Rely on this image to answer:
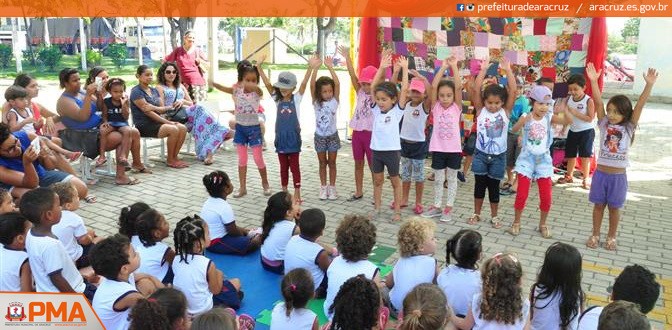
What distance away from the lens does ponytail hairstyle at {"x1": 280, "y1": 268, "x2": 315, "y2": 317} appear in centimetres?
302

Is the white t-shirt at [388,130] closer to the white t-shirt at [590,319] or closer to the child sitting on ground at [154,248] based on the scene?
the child sitting on ground at [154,248]

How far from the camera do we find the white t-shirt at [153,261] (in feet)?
12.7

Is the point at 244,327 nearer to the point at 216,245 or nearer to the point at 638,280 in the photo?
the point at 216,245

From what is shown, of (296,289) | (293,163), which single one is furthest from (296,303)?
(293,163)

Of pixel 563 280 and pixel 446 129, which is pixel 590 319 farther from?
pixel 446 129

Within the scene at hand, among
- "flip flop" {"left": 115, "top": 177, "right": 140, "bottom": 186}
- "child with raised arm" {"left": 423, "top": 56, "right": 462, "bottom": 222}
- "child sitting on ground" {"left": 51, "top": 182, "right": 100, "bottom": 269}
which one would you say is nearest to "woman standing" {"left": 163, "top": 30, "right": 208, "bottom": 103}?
"flip flop" {"left": 115, "top": 177, "right": 140, "bottom": 186}

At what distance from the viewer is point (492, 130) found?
547 cm

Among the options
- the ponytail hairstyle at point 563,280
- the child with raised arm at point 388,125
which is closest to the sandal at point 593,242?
the child with raised arm at point 388,125

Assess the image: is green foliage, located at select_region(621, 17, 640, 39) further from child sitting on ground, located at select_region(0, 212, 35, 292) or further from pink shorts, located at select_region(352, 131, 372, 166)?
child sitting on ground, located at select_region(0, 212, 35, 292)

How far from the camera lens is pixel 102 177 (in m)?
7.50

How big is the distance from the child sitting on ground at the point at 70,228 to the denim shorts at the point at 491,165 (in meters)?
3.52

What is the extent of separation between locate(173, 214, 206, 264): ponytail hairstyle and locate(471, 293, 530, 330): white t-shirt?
1659mm

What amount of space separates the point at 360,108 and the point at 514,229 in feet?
6.60

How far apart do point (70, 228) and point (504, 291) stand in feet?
9.97
